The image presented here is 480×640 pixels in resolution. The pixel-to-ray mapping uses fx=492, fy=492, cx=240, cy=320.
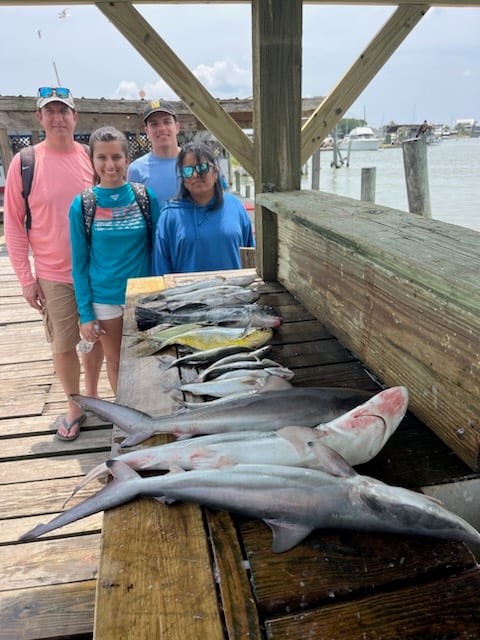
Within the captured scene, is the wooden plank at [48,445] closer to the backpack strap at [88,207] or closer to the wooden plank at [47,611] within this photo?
the wooden plank at [47,611]

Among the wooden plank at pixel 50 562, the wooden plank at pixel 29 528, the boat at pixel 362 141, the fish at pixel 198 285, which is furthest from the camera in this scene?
the boat at pixel 362 141

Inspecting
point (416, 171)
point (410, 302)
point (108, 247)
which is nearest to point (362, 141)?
point (416, 171)

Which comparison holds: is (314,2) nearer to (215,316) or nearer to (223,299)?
(223,299)

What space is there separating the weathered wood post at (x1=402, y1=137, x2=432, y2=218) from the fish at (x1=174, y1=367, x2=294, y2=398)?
5.77 m

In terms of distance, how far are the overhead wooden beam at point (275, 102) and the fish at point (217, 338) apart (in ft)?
3.52

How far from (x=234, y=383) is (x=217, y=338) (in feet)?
1.64

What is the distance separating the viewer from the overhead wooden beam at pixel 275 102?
9.31 ft

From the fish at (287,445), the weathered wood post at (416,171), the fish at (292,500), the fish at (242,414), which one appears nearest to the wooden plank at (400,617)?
the fish at (292,500)

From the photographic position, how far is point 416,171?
23.0ft

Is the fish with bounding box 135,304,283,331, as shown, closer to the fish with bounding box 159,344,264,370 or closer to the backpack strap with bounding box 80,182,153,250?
the fish with bounding box 159,344,264,370

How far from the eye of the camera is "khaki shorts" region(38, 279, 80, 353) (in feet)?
12.7

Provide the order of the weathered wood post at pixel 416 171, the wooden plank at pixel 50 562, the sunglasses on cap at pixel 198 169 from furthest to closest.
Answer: the weathered wood post at pixel 416 171 → the sunglasses on cap at pixel 198 169 → the wooden plank at pixel 50 562

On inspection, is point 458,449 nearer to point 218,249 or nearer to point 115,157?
point 218,249

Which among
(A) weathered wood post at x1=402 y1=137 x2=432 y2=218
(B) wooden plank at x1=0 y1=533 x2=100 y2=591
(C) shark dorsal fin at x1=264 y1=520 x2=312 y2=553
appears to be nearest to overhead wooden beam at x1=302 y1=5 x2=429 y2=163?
(C) shark dorsal fin at x1=264 y1=520 x2=312 y2=553
